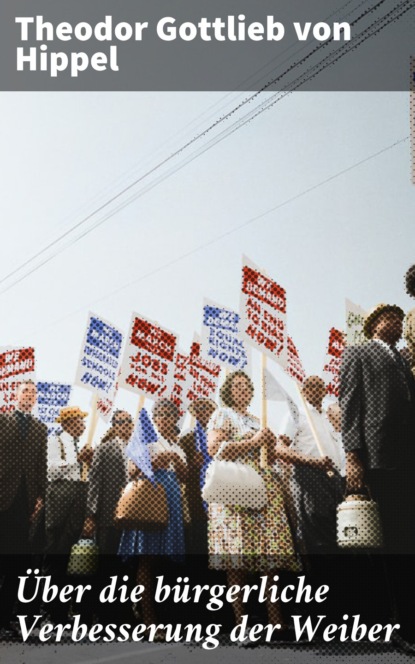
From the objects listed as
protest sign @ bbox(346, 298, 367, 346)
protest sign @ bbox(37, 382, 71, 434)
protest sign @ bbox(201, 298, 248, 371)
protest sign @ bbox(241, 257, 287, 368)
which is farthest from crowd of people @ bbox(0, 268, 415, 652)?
protest sign @ bbox(37, 382, 71, 434)

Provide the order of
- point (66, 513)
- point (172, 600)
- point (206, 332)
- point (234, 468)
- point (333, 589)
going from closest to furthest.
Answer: point (234, 468), point (333, 589), point (172, 600), point (66, 513), point (206, 332)

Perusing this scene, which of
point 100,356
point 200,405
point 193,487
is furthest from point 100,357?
point 193,487

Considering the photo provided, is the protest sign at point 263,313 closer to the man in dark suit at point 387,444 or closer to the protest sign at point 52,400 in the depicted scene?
the man in dark suit at point 387,444

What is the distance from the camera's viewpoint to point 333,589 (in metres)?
5.47

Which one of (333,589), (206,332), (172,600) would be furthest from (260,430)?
(206,332)

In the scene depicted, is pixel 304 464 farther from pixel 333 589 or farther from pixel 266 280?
pixel 266 280

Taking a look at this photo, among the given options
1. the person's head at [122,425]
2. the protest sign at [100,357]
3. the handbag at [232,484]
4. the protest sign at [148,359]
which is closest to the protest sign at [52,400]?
the protest sign at [100,357]

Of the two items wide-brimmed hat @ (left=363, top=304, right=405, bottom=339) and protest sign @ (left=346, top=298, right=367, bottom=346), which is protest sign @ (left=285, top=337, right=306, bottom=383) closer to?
protest sign @ (left=346, top=298, right=367, bottom=346)

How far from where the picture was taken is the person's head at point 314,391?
237 inches

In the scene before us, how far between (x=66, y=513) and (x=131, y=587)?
3.29 feet

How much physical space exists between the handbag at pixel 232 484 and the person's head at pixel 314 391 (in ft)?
3.75

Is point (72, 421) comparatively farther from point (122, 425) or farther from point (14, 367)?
point (14, 367)

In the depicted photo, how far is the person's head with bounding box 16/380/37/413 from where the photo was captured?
580 centimetres

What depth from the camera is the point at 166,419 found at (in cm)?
547
